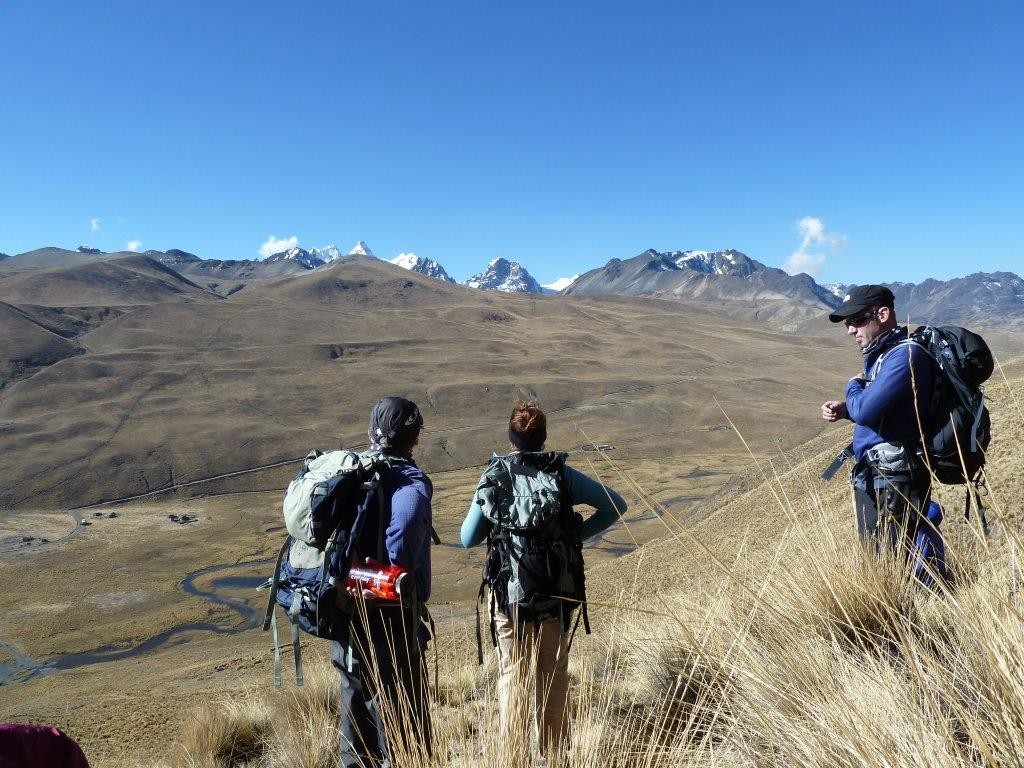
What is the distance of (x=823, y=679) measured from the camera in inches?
65.9

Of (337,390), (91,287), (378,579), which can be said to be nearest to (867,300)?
(378,579)

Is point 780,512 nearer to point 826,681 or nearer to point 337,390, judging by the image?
point 826,681

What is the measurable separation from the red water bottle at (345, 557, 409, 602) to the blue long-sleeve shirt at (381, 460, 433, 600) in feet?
0.18

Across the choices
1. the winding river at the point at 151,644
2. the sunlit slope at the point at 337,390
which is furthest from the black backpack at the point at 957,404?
the sunlit slope at the point at 337,390

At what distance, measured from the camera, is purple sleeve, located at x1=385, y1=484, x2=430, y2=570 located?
2654mm

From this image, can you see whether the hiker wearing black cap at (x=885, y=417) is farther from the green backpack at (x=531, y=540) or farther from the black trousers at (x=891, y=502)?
the green backpack at (x=531, y=540)

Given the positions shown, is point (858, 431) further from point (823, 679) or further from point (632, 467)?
point (632, 467)

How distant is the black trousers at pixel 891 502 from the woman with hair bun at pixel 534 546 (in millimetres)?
1180

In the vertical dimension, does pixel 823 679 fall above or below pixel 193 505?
above

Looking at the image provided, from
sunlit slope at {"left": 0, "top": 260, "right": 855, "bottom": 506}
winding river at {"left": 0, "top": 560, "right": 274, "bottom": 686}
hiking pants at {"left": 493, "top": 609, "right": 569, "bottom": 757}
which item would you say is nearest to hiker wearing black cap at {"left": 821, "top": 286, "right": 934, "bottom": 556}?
hiking pants at {"left": 493, "top": 609, "right": 569, "bottom": 757}

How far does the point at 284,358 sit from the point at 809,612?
79.9m

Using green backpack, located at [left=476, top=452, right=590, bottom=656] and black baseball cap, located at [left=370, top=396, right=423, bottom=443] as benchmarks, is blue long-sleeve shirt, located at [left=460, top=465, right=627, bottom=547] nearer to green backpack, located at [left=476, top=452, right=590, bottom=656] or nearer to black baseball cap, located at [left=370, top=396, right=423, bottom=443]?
green backpack, located at [left=476, top=452, right=590, bottom=656]

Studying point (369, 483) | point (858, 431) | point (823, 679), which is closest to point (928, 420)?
point (858, 431)

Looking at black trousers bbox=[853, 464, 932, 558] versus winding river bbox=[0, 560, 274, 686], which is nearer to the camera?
black trousers bbox=[853, 464, 932, 558]
